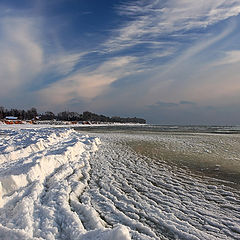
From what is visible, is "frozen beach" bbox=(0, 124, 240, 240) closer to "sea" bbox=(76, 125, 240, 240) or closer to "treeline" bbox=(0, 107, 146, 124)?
"sea" bbox=(76, 125, 240, 240)

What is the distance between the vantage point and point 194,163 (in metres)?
10.1

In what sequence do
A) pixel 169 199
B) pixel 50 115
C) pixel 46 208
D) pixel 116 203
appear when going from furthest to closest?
pixel 50 115, pixel 169 199, pixel 116 203, pixel 46 208

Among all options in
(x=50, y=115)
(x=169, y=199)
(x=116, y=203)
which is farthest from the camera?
(x=50, y=115)

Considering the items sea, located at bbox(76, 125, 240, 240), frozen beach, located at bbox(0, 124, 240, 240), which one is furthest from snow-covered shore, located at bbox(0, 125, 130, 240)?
sea, located at bbox(76, 125, 240, 240)

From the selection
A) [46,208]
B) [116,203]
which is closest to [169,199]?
[116,203]

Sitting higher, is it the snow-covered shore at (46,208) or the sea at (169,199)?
the snow-covered shore at (46,208)

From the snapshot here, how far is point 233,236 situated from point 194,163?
658 centimetres

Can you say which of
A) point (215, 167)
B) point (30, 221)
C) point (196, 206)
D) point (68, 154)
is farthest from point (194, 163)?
point (30, 221)

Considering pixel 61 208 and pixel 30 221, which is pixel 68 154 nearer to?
pixel 61 208

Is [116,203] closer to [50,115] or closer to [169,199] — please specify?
[169,199]

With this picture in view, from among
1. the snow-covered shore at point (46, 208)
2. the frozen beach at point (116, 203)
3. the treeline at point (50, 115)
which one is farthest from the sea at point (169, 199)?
the treeline at point (50, 115)

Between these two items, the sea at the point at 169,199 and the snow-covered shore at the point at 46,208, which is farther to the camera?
the sea at the point at 169,199

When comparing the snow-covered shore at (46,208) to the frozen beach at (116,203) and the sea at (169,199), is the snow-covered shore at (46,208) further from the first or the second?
the sea at (169,199)

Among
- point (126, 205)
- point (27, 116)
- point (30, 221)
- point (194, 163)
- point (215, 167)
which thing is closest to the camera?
point (30, 221)
